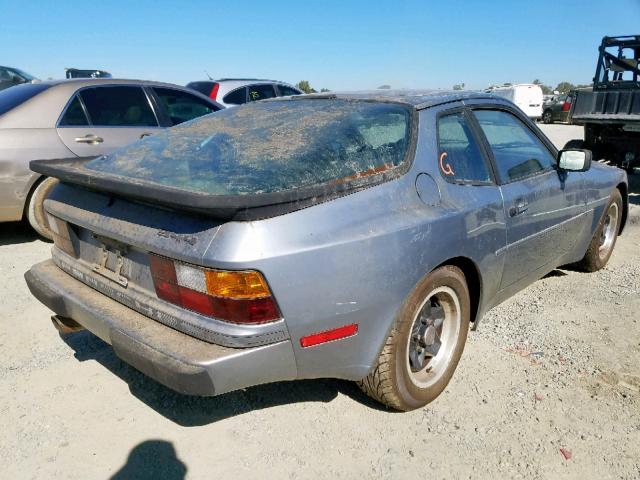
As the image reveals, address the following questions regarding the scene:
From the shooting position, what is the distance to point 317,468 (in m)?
2.13

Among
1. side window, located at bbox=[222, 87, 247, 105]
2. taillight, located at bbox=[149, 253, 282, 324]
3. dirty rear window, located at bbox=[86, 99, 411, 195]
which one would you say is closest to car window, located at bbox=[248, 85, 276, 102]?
side window, located at bbox=[222, 87, 247, 105]

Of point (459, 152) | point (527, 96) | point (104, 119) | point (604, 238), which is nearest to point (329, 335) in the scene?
point (459, 152)

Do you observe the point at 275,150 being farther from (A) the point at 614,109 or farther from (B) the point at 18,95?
(A) the point at 614,109

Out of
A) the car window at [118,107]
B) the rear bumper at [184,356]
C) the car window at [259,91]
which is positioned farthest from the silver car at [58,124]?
the car window at [259,91]

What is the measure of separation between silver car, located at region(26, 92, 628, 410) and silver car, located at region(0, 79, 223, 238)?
215cm

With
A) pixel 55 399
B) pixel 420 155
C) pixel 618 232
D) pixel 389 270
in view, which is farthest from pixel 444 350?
pixel 618 232

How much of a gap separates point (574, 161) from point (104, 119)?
4.28 m

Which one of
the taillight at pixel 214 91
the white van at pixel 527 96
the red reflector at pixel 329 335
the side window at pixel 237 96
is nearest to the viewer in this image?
the red reflector at pixel 329 335

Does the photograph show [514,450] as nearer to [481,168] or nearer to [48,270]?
[481,168]

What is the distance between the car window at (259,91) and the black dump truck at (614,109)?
521 cm

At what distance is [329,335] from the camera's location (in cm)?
200

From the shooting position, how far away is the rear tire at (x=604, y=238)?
4082mm

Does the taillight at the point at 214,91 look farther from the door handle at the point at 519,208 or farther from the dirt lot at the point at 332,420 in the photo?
the door handle at the point at 519,208

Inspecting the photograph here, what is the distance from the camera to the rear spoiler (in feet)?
5.78
